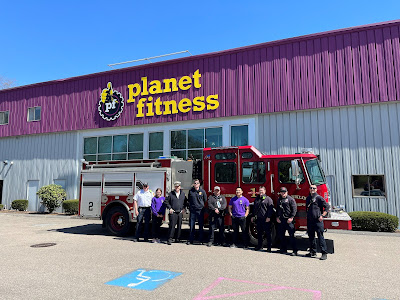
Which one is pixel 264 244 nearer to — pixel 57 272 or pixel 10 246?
pixel 57 272

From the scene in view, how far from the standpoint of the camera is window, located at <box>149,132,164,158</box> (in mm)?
18734

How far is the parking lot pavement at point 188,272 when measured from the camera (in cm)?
506

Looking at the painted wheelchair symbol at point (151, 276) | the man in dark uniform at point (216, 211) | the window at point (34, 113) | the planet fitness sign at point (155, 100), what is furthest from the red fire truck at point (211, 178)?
the window at point (34, 113)

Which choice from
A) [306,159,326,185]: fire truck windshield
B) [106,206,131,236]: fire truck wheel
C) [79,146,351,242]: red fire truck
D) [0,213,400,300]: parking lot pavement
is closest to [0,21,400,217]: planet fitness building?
[0,213,400,300]: parking lot pavement

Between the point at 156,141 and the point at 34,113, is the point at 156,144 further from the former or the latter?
the point at 34,113

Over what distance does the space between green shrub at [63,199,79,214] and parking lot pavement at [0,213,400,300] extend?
31.5ft

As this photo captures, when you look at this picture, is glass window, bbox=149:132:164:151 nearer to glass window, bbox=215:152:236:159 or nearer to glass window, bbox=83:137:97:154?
glass window, bbox=83:137:97:154

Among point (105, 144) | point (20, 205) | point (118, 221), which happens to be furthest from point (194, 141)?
point (20, 205)

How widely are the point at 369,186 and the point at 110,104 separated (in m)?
15.8

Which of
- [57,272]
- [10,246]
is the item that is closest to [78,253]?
[57,272]

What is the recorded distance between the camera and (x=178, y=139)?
1833 cm

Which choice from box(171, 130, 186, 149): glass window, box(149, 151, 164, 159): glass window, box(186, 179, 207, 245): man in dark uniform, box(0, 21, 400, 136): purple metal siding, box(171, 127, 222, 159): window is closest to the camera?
box(186, 179, 207, 245): man in dark uniform

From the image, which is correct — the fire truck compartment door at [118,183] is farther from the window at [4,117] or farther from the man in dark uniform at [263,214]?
the window at [4,117]

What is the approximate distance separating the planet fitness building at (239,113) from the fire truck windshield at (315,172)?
595cm
